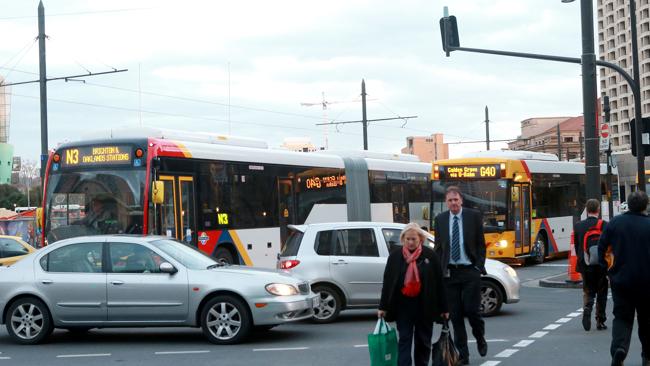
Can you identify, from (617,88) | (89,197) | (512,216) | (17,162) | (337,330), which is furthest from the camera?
(617,88)

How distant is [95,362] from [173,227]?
7.46 meters

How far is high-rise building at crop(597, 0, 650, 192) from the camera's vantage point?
145750 mm

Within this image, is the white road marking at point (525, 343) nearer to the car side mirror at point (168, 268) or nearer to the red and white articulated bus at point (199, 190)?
the car side mirror at point (168, 268)

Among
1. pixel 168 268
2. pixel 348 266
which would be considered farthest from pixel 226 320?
pixel 348 266

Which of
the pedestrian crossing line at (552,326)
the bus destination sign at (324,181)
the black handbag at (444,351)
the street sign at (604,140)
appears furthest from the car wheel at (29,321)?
the street sign at (604,140)

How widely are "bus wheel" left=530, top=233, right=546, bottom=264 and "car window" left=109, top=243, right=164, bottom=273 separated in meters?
17.0

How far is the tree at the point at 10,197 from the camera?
68062 millimetres

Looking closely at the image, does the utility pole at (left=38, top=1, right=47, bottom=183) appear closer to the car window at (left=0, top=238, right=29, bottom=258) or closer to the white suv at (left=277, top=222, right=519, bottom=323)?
the car window at (left=0, top=238, right=29, bottom=258)

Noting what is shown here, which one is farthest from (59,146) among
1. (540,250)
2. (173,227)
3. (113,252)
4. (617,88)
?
(617,88)

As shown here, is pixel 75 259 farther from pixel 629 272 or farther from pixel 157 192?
A: pixel 629 272

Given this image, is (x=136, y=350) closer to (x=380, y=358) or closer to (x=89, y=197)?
(x=380, y=358)

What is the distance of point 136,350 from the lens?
Result: 1174 cm

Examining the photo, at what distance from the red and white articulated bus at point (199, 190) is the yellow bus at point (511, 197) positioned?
111 inches

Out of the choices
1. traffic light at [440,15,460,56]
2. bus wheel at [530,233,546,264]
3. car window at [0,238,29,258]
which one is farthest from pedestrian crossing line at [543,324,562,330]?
bus wheel at [530,233,546,264]
